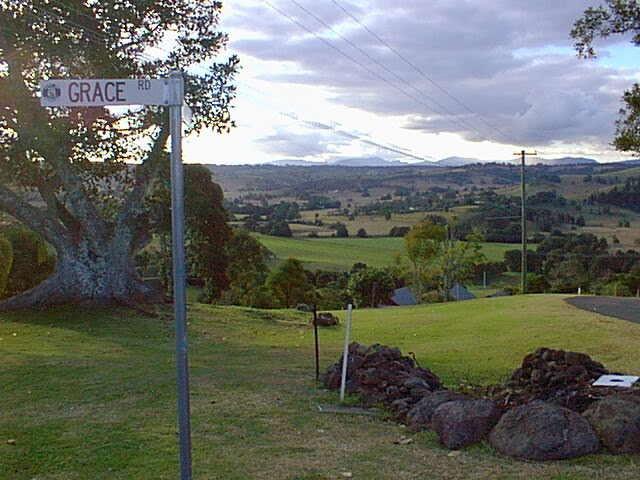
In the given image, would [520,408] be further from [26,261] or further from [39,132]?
[26,261]

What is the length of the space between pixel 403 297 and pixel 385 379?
3751 centimetres

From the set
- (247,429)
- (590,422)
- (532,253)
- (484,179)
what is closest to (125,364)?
→ (247,429)

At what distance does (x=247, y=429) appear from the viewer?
7938mm

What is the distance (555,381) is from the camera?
9.72 m

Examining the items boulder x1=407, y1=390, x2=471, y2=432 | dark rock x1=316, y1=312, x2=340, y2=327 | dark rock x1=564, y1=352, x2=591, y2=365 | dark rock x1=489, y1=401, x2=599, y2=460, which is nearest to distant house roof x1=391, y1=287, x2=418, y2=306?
dark rock x1=316, y1=312, x2=340, y2=327

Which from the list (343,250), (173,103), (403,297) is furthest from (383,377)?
(343,250)

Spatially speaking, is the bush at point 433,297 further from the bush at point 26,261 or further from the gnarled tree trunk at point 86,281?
the gnarled tree trunk at point 86,281

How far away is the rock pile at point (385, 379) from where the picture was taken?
902 centimetres

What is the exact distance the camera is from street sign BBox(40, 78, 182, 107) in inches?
176

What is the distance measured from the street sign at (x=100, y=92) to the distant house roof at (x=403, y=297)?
1593 inches

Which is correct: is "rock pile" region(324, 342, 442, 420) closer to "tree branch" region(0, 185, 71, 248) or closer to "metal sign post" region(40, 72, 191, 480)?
"metal sign post" region(40, 72, 191, 480)

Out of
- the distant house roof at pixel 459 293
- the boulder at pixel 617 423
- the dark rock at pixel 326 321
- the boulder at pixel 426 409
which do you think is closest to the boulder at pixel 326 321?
the dark rock at pixel 326 321

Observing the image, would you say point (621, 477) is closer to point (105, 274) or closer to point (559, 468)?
point (559, 468)

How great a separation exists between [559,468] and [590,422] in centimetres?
90
